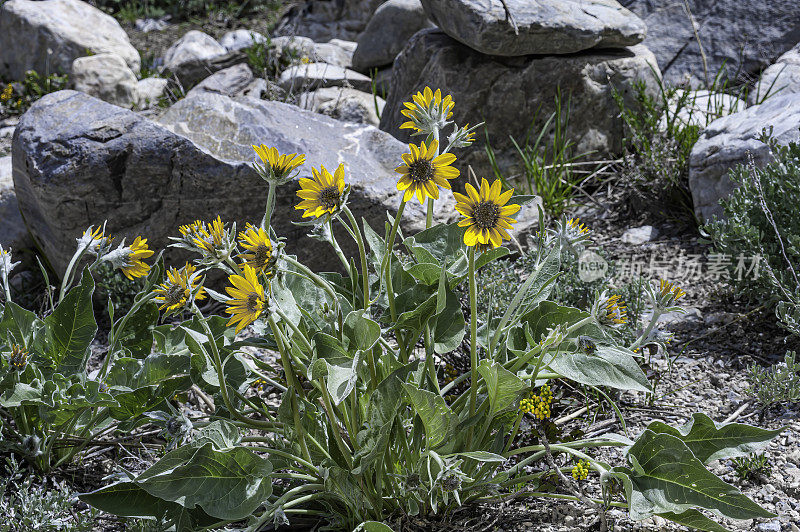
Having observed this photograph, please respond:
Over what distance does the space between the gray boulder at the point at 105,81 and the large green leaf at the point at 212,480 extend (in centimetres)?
511

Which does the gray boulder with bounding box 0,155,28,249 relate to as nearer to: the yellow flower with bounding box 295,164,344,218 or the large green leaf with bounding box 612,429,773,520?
the yellow flower with bounding box 295,164,344,218

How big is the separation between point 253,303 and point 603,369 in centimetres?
81

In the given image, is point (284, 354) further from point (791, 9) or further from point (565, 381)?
point (791, 9)

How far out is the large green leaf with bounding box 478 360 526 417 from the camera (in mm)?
1504

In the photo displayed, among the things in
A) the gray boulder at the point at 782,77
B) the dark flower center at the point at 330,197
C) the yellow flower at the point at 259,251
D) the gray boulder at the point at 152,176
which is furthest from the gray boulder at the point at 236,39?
the yellow flower at the point at 259,251

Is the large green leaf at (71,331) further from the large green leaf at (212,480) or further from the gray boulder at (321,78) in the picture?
the gray boulder at (321,78)

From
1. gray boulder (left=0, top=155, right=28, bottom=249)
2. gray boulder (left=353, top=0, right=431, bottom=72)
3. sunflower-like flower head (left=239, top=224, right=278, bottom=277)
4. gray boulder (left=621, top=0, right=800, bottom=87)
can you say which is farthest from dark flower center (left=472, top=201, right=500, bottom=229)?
gray boulder (left=353, top=0, right=431, bottom=72)

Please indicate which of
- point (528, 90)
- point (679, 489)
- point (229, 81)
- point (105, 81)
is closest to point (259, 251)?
point (679, 489)

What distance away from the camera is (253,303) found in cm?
139

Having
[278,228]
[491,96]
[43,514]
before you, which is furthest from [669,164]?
[43,514]

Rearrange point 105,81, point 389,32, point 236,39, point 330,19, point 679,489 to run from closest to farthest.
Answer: point 679,489, point 105,81, point 389,32, point 236,39, point 330,19

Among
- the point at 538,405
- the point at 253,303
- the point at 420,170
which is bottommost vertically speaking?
the point at 538,405

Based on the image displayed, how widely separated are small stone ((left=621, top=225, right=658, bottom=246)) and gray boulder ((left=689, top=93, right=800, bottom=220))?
24 centimetres

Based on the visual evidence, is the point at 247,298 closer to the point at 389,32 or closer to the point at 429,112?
the point at 429,112
